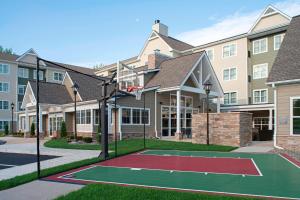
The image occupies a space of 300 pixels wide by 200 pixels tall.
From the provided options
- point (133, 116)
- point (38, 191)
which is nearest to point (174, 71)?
point (133, 116)

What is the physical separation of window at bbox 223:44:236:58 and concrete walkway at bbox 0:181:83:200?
30121 mm

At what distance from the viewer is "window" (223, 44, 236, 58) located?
34.1m

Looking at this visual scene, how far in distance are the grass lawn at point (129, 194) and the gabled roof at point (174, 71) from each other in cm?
1758

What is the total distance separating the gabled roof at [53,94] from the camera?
31047 mm

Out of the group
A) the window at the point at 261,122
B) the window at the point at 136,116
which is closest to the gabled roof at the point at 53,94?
the window at the point at 136,116

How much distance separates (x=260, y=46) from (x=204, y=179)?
28.1m

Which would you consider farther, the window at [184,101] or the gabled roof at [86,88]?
the gabled roof at [86,88]

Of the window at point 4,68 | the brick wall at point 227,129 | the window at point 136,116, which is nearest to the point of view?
the brick wall at point 227,129

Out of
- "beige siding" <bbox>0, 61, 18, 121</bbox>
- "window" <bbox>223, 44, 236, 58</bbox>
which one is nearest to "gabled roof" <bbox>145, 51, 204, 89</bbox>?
"window" <bbox>223, 44, 236, 58</bbox>

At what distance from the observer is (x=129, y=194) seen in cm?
653

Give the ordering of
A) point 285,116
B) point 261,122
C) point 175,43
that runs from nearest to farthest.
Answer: point 285,116
point 261,122
point 175,43

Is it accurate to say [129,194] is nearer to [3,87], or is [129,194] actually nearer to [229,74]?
[229,74]

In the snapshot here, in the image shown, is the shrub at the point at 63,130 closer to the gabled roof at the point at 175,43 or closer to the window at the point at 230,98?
the gabled roof at the point at 175,43

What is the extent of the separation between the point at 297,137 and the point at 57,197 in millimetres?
13229
